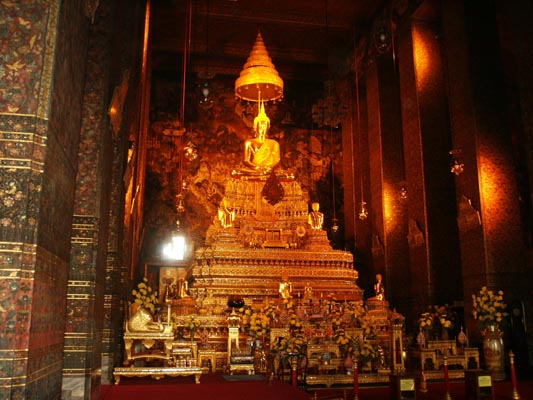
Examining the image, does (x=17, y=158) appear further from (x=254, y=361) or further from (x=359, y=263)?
(x=359, y=263)

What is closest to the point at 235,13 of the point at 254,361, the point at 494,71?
the point at 494,71

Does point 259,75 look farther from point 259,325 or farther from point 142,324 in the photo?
point 142,324

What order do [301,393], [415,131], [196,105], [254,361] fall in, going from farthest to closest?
[196,105] < [415,131] < [254,361] < [301,393]

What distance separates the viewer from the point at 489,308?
773cm

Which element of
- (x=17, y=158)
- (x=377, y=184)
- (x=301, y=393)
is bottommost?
(x=301, y=393)

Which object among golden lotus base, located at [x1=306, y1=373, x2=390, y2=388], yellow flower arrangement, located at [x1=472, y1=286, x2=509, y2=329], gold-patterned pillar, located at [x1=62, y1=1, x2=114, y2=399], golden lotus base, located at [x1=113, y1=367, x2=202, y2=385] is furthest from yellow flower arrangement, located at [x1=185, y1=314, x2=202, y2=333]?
yellow flower arrangement, located at [x1=472, y1=286, x2=509, y2=329]

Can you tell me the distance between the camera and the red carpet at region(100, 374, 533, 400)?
17.4 ft

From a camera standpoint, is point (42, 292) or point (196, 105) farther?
point (196, 105)

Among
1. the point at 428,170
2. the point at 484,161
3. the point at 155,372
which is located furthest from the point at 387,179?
the point at 155,372

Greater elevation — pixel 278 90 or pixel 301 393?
pixel 278 90

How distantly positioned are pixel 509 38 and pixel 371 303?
5.54 m

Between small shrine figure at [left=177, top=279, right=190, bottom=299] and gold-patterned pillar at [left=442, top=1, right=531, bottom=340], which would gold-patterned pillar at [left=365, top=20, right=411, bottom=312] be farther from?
small shrine figure at [left=177, top=279, right=190, bottom=299]

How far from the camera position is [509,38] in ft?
31.5

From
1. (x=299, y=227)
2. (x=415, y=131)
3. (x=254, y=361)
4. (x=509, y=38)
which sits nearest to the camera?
(x=254, y=361)
